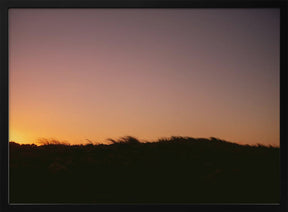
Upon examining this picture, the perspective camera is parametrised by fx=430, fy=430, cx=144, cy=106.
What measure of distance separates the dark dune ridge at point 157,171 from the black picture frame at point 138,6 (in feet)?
0.20

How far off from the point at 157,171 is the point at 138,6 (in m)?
0.97

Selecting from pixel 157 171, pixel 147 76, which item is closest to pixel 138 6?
pixel 147 76

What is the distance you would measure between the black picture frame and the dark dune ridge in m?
0.06

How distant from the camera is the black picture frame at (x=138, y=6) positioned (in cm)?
245

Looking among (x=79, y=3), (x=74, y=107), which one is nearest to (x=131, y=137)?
(x=74, y=107)

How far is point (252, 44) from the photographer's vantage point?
253cm

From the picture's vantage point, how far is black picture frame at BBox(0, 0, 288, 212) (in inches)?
96.5

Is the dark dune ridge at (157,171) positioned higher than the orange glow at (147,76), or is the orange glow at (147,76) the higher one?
the orange glow at (147,76)

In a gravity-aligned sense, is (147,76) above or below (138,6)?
below

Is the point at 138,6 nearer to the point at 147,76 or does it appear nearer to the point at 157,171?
the point at 147,76

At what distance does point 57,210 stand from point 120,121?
0.63 meters

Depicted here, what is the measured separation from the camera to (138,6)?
2.48 metres

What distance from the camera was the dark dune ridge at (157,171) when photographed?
99.8 inches

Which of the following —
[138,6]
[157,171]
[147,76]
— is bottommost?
[157,171]
